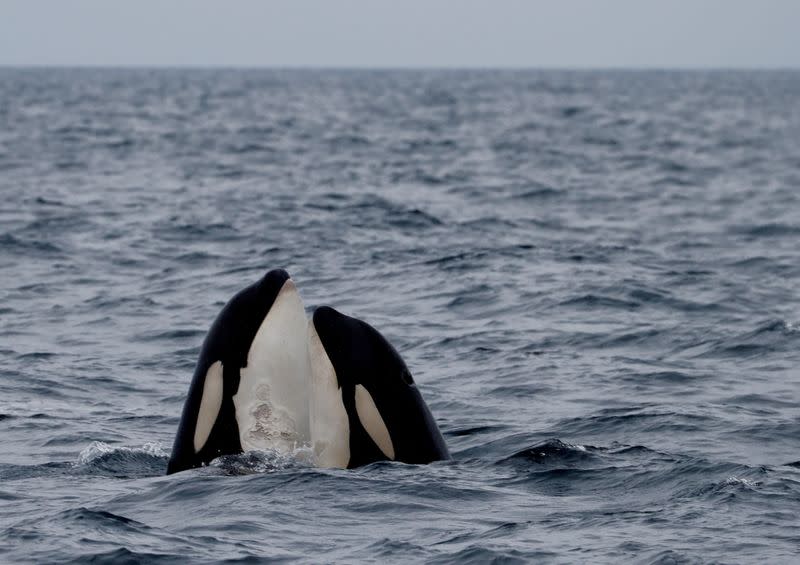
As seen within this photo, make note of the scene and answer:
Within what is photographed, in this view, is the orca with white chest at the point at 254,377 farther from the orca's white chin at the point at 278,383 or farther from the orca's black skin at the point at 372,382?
the orca's black skin at the point at 372,382

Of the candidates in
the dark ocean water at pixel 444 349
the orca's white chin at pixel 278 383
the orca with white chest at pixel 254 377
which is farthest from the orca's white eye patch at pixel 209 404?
the dark ocean water at pixel 444 349

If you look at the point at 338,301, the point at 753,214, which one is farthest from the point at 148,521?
the point at 753,214

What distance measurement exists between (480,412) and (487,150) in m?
40.1

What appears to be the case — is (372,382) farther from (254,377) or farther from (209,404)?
(209,404)

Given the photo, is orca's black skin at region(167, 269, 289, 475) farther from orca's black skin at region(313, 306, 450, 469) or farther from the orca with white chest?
orca's black skin at region(313, 306, 450, 469)

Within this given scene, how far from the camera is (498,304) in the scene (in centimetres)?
1994

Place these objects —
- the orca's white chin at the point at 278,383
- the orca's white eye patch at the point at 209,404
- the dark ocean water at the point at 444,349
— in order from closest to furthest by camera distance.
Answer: the dark ocean water at the point at 444,349 < the orca's white chin at the point at 278,383 < the orca's white eye patch at the point at 209,404

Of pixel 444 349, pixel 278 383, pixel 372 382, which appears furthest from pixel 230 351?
pixel 444 349

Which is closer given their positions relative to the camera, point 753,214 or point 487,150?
point 753,214

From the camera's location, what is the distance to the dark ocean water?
941cm

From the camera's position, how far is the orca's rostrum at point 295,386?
9805 mm

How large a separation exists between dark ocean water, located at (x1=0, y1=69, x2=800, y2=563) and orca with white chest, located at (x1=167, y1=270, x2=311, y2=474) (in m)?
0.24

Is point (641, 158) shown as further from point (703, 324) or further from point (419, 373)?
point (419, 373)

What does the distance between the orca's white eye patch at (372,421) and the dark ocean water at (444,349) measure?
20 cm
